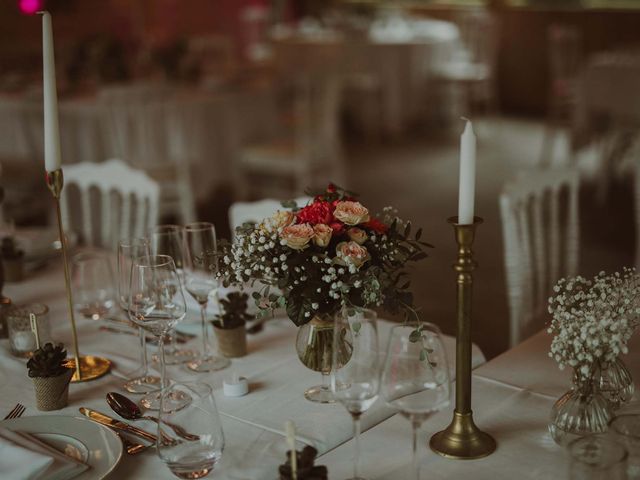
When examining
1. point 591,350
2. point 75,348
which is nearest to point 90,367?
point 75,348

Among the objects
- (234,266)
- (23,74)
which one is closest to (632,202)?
(23,74)

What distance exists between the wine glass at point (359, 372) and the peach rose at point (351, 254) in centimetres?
19

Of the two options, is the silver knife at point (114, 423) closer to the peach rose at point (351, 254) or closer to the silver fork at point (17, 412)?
the silver fork at point (17, 412)

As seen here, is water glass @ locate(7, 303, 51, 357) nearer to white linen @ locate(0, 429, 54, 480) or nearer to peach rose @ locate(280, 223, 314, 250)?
white linen @ locate(0, 429, 54, 480)

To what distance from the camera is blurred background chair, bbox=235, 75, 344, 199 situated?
5.02 m

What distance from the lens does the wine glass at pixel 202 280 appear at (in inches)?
67.6

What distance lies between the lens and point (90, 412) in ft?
4.90

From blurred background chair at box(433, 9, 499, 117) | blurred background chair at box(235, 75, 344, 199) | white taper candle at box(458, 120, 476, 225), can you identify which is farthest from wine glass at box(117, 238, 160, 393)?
blurred background chair at box(433, 9, 499, 117)

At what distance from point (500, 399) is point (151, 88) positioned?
3.89 meters

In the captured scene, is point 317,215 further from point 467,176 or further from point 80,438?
point 80,438

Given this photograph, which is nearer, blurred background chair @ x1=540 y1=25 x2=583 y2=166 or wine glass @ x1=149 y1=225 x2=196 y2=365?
wine glass @ x1=149 y1=225 x2=196 y2=365

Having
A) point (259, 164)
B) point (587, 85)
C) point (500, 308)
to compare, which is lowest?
point (500, 308)

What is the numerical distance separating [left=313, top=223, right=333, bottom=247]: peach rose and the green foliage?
52 centimetres

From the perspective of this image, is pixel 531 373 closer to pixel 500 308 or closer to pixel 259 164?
pixel 500 308
